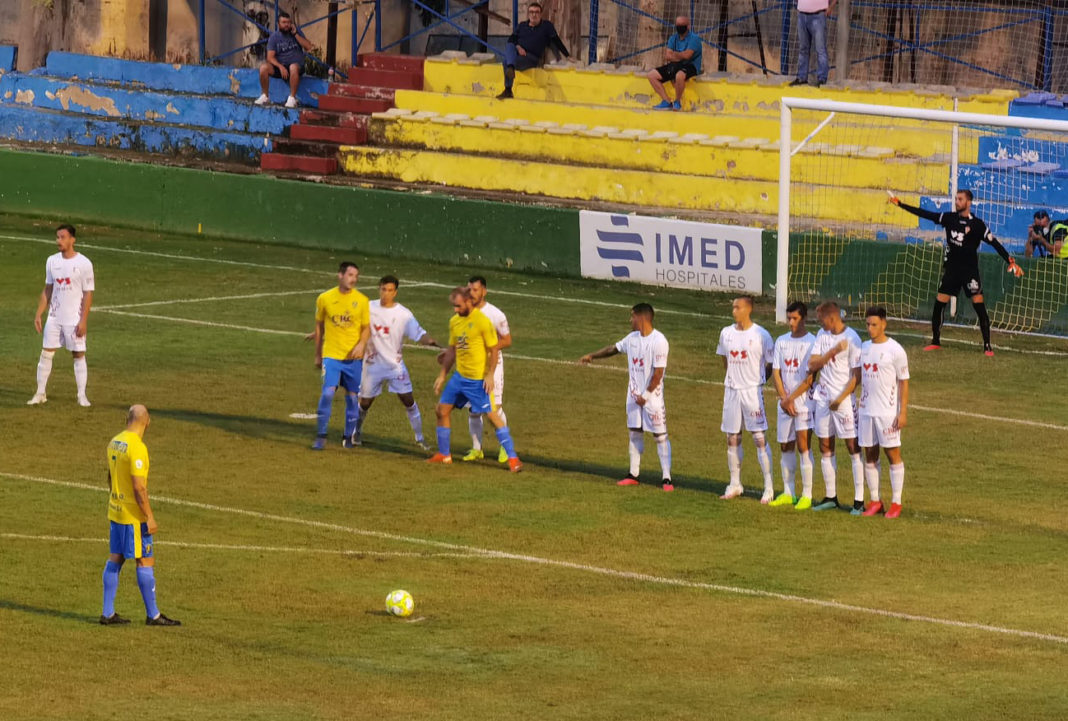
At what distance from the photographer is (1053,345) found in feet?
91.6

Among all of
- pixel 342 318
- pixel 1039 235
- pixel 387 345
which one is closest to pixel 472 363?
pixel 387 345

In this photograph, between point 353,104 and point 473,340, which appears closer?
point 473,340

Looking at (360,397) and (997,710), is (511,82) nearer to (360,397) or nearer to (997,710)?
(360,397)

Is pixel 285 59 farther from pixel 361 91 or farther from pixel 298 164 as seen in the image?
pixel 298 164

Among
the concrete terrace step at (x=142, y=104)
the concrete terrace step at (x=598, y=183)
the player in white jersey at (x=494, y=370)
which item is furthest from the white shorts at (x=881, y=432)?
the concrete terrace step at (x=142, y=104)

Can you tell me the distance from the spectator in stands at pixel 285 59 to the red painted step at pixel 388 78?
4.12 ft

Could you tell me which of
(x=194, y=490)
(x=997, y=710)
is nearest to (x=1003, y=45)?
(x=194, y=490)

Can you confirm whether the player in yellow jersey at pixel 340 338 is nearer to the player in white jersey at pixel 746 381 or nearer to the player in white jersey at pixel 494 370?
the player in white jersey at pixel 494 370

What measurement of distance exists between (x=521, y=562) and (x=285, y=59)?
1047 inches

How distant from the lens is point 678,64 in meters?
37.1

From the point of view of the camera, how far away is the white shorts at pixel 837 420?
1783cm

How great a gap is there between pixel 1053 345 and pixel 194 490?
14.4 metres

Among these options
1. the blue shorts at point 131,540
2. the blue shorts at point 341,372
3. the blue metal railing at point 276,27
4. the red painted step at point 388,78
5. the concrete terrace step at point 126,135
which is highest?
the blue metal railing at point 276,27

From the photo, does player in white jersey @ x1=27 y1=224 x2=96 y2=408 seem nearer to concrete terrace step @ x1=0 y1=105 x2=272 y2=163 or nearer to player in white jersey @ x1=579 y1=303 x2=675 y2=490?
player in white jersey @ x1=579 y1=303 x2=675 y2=490
